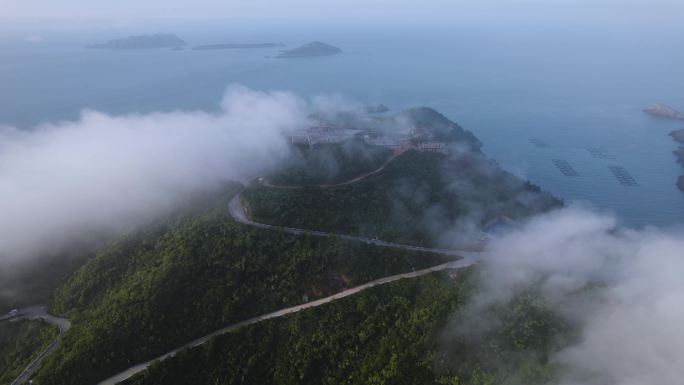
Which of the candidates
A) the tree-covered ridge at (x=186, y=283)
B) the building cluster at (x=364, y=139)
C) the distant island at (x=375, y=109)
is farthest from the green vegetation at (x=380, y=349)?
the distant island at (x=375, y=109)

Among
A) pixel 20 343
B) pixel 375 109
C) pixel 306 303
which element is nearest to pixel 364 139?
pixel 306 303

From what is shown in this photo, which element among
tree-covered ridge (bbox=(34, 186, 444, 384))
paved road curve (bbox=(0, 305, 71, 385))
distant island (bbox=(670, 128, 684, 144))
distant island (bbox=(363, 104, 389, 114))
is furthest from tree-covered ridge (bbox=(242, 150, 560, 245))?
distant island (bbox=(670, 128, 684, 144))

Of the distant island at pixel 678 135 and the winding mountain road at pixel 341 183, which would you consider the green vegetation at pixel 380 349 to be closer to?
the winding mountain road at pixel 341 183

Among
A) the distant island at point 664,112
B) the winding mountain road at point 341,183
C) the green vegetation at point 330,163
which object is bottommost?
the distant island at point 664,112

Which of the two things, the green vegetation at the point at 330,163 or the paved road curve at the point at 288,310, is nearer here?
the paved road curve at the point at 288,310

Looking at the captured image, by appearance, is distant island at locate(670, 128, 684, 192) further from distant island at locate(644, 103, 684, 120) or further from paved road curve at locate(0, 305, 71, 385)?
paved road curve at locate(0, 305, 71, 385)

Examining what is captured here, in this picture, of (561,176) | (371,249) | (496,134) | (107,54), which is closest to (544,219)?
(371,249)
